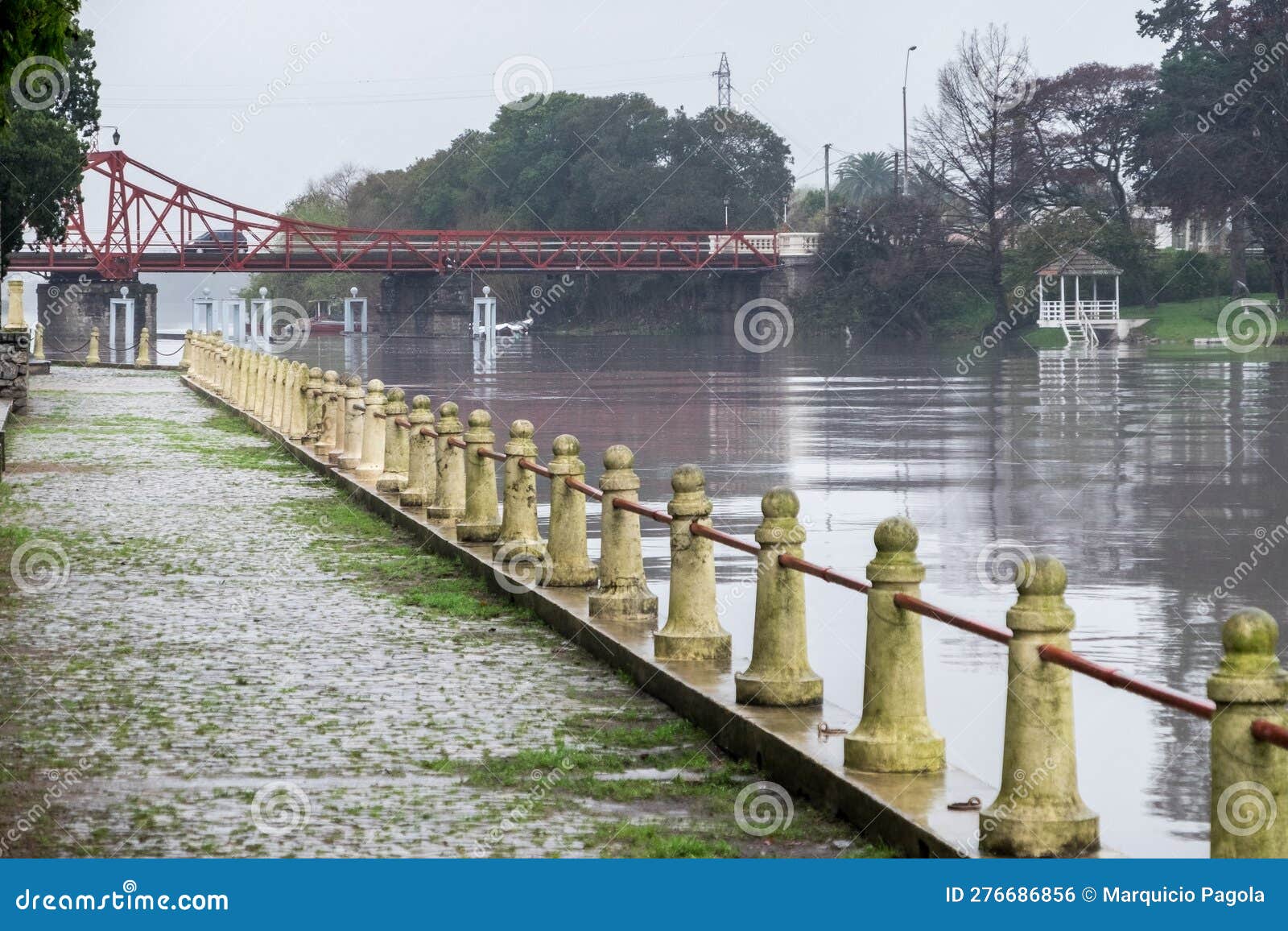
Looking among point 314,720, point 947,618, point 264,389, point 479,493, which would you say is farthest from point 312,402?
point 947,618

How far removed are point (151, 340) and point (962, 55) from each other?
136 feet

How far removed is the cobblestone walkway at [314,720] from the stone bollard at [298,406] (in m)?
9.55

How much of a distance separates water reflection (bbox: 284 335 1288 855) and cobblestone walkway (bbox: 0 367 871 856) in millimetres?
1171

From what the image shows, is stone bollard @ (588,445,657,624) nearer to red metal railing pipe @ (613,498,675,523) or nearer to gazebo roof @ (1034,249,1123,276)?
red metal railing pipe @ (613,498,675,523)

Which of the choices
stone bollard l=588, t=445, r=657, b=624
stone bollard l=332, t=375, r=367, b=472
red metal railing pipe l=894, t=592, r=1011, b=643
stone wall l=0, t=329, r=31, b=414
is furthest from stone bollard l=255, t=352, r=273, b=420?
red metal railing pipe l=894, t=592, r=1011, b=643

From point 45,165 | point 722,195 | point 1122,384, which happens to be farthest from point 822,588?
point 722,195

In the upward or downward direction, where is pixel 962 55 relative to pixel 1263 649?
upward

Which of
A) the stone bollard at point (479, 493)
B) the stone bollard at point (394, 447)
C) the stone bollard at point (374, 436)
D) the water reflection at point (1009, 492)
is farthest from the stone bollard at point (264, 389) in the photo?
the stone bollard at point (479, 493)

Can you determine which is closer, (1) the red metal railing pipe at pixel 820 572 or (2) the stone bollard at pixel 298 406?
(1) the red metal railing pipe at pixel 820 572

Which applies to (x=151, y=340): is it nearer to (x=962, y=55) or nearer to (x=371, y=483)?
(x=962, y=55)

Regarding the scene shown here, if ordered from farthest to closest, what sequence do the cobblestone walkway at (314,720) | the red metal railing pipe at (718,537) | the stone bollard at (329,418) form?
the stone bollard at (329,418), the red metal railing pipe at (718,537), the cobblestone walkway at (314,720)

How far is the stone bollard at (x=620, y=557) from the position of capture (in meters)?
10.9

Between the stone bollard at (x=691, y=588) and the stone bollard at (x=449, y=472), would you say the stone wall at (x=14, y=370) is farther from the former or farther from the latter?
the stone bollard at (x=691, y=588)

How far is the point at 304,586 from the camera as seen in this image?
1360 cm
